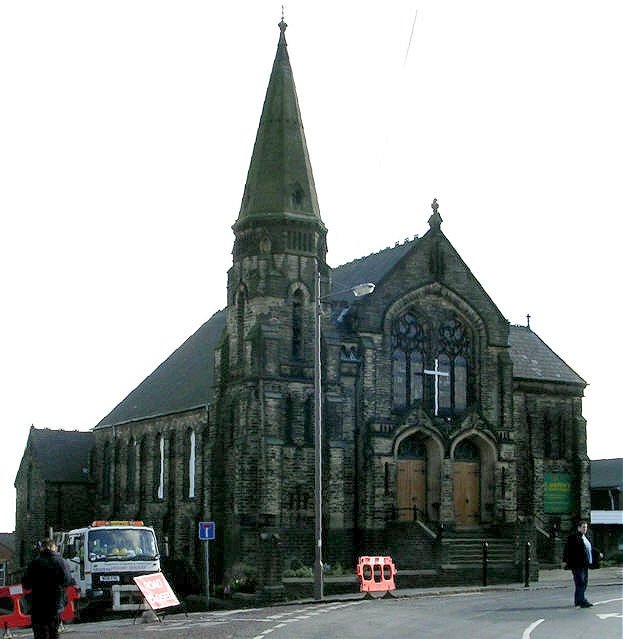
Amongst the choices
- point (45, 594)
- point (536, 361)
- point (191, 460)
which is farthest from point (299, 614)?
point (536, 361)

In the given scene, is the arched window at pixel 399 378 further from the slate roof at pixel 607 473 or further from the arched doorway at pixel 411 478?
the slate roof at pixel 607 473

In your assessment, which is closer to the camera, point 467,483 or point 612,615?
point 612,615

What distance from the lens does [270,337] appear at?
133 feet

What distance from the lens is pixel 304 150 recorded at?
43.4m

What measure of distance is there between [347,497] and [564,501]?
1301 centimetres

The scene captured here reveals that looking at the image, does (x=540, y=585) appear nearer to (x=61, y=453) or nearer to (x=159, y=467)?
(x=159, y=467)

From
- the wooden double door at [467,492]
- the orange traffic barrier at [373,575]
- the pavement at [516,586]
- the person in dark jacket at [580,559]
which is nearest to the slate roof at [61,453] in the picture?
the wooden double door at [467,492]

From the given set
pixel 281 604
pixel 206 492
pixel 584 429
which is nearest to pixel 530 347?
pixel 584 429

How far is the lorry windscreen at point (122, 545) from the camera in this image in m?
29.5

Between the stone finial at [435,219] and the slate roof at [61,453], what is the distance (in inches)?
1129

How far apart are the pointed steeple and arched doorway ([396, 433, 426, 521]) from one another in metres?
8.75

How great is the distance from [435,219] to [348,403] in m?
8.24

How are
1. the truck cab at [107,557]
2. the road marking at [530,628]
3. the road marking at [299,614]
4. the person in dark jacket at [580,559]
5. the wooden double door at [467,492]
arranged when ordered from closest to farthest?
the road marking at [530,628], the road marking at [299,614], the person in dark jacket at [580,559], the truck cab at [107,557], the wooden double door at [467,492]

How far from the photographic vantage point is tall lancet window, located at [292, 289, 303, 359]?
41.6 meters
